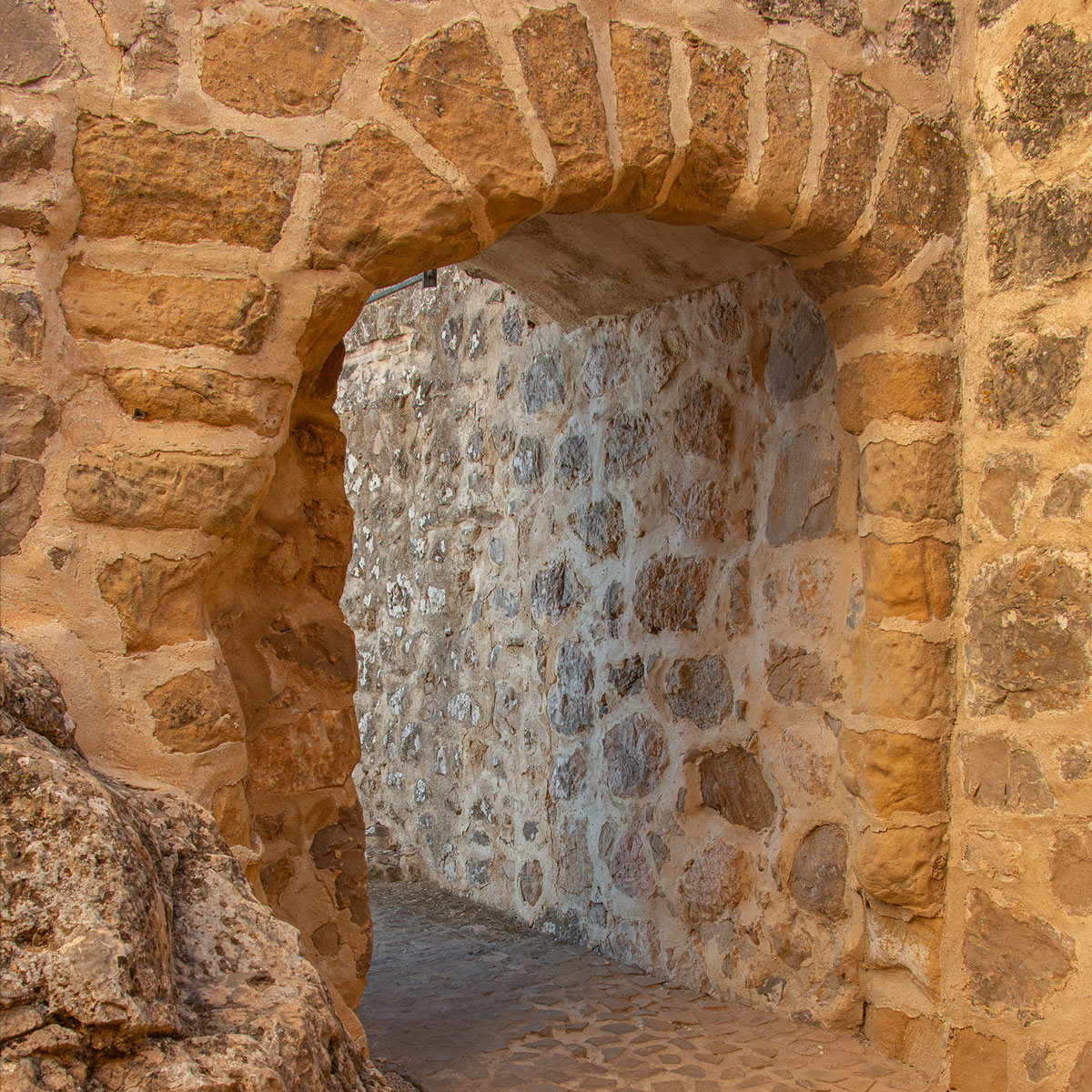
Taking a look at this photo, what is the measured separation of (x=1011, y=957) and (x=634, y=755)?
3.93ft

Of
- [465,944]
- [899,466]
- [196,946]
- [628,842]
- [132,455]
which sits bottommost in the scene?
[465,944]

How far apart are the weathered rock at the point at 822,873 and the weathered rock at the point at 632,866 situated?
0.56 metres

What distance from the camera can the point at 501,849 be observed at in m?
3.64

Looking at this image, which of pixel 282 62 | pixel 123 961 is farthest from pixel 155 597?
pixel 282 62

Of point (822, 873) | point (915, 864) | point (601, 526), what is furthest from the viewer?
point (601, 526)

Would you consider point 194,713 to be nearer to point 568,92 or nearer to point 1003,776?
point 568,92

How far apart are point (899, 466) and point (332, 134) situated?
1301 millimetres

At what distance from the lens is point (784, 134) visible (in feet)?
6.63

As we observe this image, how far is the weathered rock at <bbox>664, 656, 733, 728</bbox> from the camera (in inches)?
110

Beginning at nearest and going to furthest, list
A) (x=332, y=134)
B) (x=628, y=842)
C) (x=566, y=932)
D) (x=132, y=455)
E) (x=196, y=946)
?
1. (x=196, y=946)
2. (x=132, y=455)
3. (x=332, y=134)
4. (x=628, y=842)
5. (x=566, y=932)

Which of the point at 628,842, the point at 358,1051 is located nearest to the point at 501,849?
the point at 628,842

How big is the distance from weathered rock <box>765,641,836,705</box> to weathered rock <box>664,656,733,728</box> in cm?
17

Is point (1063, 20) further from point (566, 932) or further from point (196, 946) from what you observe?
point (566, 932)

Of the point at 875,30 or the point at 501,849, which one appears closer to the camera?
the point at 875,30
